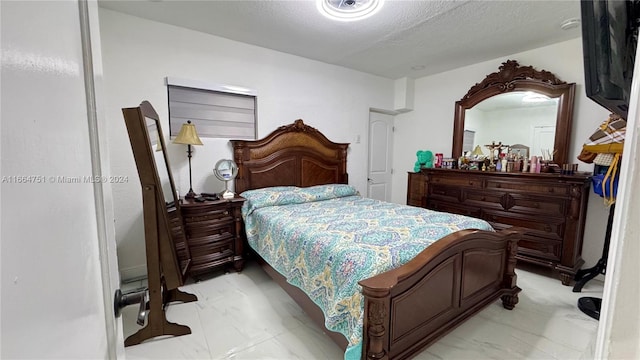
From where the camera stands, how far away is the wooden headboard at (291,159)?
308 centimetres

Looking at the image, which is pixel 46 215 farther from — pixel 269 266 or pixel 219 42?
pixel 219 42

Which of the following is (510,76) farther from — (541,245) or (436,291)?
(436,291)

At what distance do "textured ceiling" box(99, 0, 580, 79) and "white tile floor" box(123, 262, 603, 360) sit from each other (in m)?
2.49

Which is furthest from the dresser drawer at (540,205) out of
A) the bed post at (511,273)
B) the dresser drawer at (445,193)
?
the bed post at (511,273)

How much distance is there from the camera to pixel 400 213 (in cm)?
246

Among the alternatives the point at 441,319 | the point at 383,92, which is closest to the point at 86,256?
the point at 441,319

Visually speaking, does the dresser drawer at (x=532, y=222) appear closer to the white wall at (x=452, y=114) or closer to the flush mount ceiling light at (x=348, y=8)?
the white wall at (x=452, y=114)

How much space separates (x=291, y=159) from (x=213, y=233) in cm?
132

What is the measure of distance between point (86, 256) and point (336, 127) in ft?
11.7

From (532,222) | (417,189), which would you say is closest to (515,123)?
(532,222)

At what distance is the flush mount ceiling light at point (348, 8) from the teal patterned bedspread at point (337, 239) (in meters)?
1.78

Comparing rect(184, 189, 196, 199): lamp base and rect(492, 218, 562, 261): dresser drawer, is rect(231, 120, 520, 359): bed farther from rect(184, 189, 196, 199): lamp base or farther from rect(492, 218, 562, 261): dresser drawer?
rect(492, 218, 562, 261): dresser drawer

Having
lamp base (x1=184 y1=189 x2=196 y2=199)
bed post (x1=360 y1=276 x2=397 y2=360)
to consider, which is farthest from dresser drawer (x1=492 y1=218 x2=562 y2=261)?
lamp base (x1=184 y1=189 x2=196 y2=199)

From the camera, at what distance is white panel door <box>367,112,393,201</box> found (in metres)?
4.31
